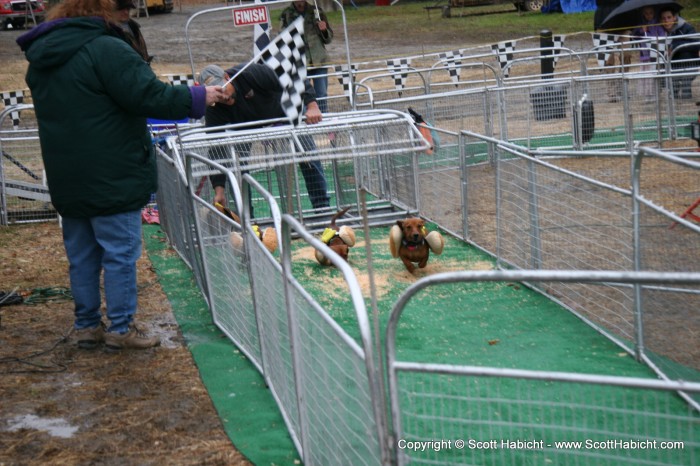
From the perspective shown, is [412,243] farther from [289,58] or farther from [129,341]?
[129,341]

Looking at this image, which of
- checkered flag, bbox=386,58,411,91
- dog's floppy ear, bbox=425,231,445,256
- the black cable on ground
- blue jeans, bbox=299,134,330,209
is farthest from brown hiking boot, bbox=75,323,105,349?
checkered flag, bbox=386,58,411,91

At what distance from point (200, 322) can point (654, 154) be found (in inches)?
130

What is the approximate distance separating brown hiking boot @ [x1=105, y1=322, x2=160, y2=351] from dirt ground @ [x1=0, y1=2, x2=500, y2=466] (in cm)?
5

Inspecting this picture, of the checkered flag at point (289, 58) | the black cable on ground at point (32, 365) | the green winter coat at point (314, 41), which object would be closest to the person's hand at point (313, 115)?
the checkered flag at point (289, 58)

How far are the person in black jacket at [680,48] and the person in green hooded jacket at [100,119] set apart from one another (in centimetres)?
851

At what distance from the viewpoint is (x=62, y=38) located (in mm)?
5461

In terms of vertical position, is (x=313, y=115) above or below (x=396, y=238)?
above

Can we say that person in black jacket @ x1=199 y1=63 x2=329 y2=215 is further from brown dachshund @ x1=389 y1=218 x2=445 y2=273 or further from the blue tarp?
the blue tarp

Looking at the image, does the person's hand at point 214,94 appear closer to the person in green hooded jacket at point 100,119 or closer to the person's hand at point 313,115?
the person in green hooded jacket at point 100,119

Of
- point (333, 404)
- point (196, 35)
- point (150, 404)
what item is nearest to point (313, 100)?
point (150, 404)

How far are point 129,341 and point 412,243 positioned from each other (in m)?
2.40

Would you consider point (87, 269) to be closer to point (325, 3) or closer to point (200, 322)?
point (200, 322)

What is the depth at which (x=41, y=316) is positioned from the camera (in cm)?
693

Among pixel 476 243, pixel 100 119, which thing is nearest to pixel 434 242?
pixel 476 243
